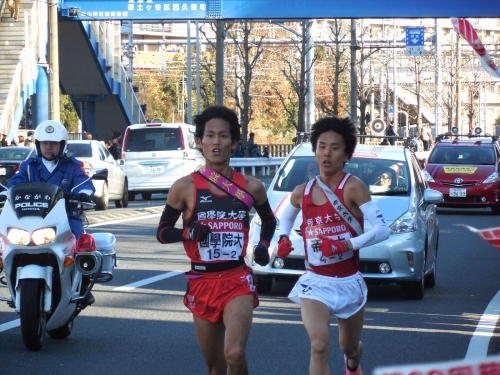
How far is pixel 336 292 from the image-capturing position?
544 cm

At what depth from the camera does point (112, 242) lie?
7992 millimetres

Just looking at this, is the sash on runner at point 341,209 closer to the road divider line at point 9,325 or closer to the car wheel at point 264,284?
the road divider line at point 9,325

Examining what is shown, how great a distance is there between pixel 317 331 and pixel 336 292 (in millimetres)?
322

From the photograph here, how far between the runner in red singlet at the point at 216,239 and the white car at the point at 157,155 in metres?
20.2

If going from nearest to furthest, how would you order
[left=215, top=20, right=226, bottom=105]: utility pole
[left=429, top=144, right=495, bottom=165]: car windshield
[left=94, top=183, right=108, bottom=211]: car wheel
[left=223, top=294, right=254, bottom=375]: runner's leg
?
[left=223, top=294, right=254, bottom=375]: runner's leg, [left=94, top=183, right=108, bottom=211]: car wheel, [left=429, top=144, right=495, bottom=165]: car windshield, [left=215, top=20, right=226, bottom=105]: utility pole

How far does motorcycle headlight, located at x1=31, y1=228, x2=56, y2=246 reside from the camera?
7133 mm

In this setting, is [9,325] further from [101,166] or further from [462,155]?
[462,155]

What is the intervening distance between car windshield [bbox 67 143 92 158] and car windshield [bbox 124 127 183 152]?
10.3 feet

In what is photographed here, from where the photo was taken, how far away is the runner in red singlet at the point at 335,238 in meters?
5.40

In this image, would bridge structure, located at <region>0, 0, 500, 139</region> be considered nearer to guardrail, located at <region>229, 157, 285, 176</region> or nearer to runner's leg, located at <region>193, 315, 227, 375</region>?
guardrail, located at <region>229, 157, 285, 176</region>

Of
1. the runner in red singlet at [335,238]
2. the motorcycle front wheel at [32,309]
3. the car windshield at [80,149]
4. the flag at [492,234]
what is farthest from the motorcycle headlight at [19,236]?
the car windshield at [80,149]

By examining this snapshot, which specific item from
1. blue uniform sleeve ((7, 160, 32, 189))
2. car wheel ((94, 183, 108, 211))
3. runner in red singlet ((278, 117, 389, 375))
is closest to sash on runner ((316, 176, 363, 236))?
runner in red singlet ((278, 117, 389, 375))

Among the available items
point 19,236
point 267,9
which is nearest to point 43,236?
point 19,236

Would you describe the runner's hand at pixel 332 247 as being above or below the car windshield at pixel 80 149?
below
